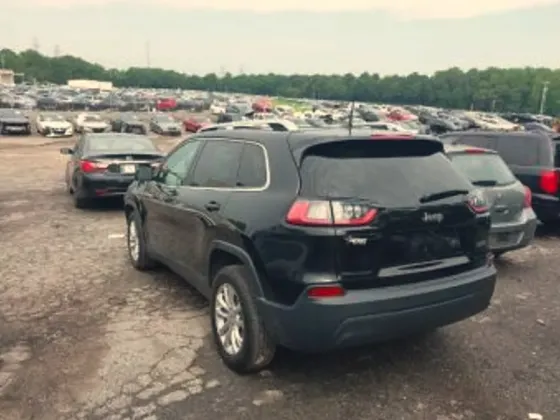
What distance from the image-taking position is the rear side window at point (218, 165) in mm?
4211

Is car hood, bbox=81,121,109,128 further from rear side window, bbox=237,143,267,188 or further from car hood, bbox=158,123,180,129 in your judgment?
rear side window, bbox=237,143,267,188

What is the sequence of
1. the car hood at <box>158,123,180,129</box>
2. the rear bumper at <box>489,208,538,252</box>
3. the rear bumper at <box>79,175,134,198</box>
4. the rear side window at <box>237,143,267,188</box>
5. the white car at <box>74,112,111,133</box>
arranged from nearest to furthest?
the rear side window at <box>237,143,267,188</box>
the rear bumper at <box>489,208,538,252</box>
the rear bumper at <box>79,175,134,198</box>
the white car at <box>74,112,111,133</box>
the car hood at <box>158,123,180,129</box>

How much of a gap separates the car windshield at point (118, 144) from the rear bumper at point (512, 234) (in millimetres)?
6712

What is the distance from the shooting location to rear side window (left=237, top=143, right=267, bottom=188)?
12.5 feet

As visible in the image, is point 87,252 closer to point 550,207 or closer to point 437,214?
point 437,214

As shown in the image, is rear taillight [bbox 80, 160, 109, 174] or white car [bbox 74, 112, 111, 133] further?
white car [bbox 74, 112, 111, 133]

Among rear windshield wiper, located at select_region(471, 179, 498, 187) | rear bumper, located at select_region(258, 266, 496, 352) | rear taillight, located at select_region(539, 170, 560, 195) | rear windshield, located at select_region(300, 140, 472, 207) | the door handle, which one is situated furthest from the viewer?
rear taillight, located at select_region(539, 170, 560, 195)

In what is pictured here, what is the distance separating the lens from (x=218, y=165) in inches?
175

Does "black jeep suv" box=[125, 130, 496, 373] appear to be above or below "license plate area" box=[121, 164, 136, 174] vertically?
above

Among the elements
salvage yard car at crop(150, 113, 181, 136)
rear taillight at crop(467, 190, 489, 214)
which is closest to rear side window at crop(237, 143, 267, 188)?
rear taillight at crop(467, 190, 489, 214)

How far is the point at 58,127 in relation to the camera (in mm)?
31953

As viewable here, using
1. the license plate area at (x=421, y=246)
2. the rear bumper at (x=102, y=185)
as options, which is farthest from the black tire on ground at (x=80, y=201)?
the license plate area at (x=421, y=246)

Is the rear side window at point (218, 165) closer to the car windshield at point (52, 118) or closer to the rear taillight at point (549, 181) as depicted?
the rear taillight at point (549, 181)

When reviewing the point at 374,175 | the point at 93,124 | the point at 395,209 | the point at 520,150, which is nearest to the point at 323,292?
Answer: the point at 395,209
